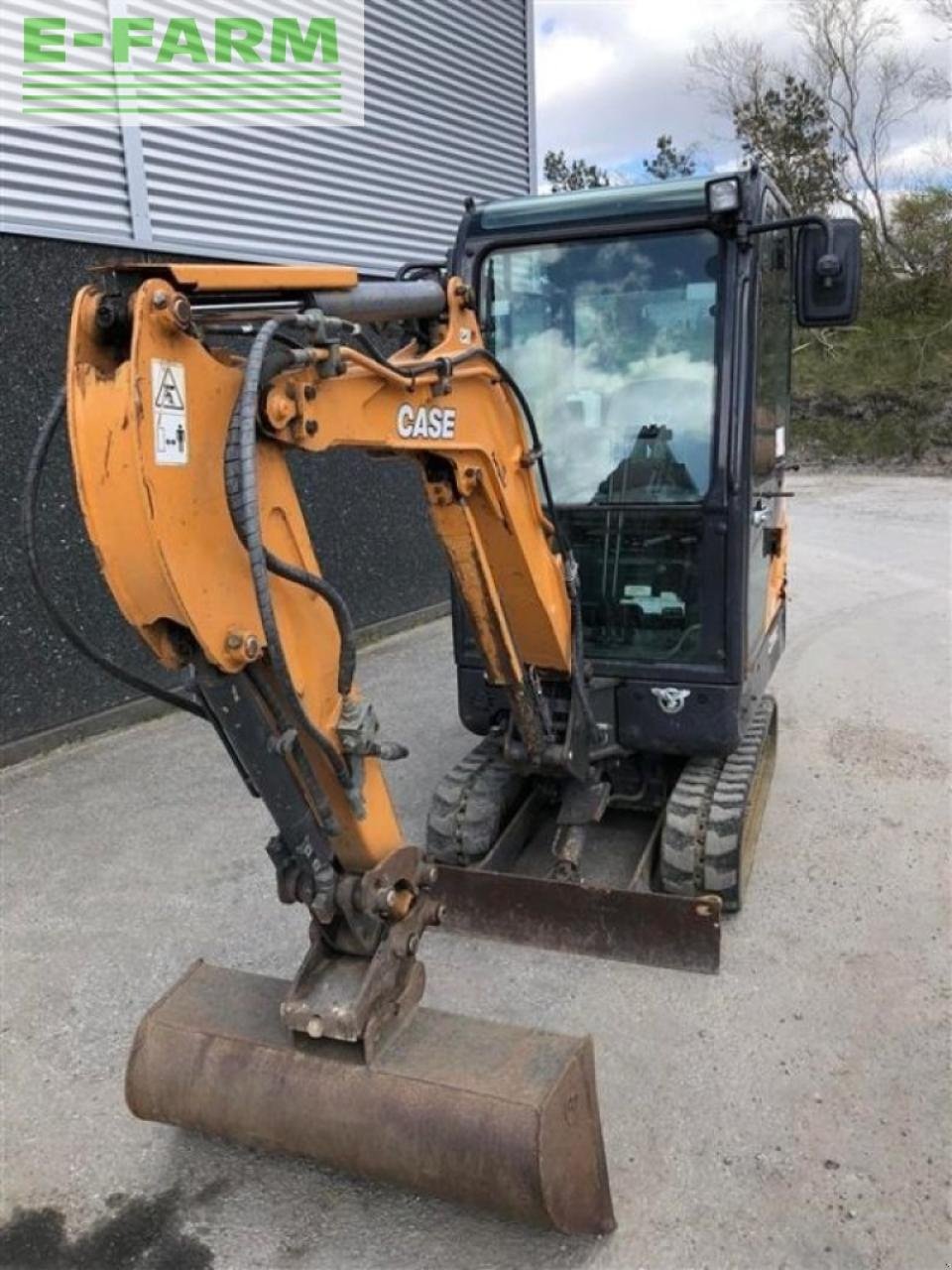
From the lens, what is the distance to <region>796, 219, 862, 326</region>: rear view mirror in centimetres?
346

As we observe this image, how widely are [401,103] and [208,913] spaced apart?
698 centimetres

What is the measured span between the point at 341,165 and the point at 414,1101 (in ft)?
24.0

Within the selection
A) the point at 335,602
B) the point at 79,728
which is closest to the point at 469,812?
the point at 335,602

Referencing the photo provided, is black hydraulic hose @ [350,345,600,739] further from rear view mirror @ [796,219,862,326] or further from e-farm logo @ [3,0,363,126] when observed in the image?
e-farm logo @ [3,0,363,126]

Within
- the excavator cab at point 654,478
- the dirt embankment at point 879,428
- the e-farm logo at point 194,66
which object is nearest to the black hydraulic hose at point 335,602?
the excavator cab at point 654,478

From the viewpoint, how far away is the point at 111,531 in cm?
189

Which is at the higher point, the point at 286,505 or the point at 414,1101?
the point at 286,505

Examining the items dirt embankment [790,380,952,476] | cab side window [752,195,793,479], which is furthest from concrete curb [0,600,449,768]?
dirt embankment [790,380,952,476]

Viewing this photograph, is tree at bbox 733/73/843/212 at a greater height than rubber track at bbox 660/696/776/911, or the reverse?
tree at bbox 733/73/843/212

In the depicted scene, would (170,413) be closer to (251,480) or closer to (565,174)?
(251,480)

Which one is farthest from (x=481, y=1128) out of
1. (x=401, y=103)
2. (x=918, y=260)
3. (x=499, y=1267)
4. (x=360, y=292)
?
(x=918, y=260)

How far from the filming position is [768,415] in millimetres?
4227

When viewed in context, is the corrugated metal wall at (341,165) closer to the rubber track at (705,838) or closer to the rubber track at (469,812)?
the rubber track at (469,812)

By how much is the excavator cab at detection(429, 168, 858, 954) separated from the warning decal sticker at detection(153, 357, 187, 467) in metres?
1.95
